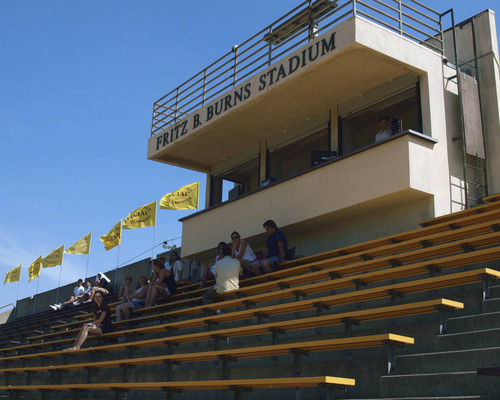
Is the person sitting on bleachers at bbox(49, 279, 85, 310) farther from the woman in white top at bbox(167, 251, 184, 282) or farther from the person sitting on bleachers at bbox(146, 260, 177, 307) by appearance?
the person sitting on bleachers at bbox(146, 260, 177, 307)

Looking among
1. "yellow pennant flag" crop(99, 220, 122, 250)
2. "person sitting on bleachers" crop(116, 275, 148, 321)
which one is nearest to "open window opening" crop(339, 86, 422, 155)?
"person sitting on bleachers" crop(116, 275, 148, 321)

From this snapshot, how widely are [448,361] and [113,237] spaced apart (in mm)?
13466

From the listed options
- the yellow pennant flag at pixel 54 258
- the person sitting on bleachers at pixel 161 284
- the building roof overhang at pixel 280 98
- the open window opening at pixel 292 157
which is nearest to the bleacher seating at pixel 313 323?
the person sitting on bleachers at pixel 161 284

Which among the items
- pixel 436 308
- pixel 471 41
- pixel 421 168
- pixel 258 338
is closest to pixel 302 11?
pixel 471 41

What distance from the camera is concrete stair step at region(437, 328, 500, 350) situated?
4.65 metres

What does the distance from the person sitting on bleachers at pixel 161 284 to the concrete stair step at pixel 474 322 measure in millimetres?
6353

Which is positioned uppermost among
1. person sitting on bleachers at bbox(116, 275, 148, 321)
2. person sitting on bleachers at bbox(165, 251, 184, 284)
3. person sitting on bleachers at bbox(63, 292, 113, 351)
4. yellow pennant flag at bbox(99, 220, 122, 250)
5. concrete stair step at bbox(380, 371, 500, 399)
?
yellow pennant flag at bbox(99, 220, 122, 250)

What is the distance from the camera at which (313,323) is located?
5824 millimetres

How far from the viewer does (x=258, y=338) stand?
23.5ft

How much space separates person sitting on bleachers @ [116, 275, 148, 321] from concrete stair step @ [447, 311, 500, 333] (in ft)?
21.4

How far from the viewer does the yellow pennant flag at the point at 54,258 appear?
20125 mm

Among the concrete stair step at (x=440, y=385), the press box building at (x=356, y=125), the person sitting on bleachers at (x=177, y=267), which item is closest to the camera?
the concrete stair step at (x=440, y=385)

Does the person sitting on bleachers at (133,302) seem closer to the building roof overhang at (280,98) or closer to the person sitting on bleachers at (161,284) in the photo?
the person sitting on bleachers at (161,284)

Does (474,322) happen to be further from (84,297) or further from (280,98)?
(84,297)
